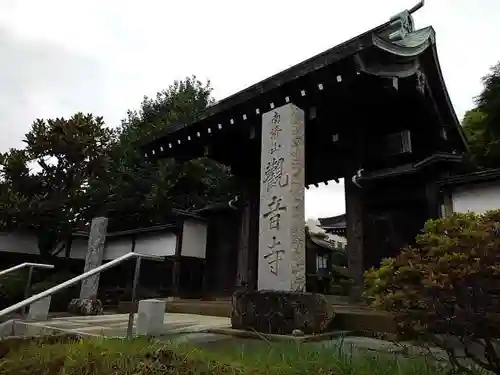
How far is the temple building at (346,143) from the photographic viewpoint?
6.21m

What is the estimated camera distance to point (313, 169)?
35.4 feet

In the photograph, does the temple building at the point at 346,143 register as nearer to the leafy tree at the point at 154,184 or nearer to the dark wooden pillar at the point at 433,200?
the dark wooden pillar at the point at 433,200

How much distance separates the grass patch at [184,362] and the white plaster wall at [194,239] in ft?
32.8

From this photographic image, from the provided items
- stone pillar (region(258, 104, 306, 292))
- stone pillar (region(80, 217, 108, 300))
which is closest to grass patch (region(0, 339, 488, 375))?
stone pillar (region(258, 104, 306, 292))

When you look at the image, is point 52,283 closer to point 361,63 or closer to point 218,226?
point 218,226

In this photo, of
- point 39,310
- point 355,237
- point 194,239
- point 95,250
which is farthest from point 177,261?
point 355,237

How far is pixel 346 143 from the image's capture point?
9352 mm

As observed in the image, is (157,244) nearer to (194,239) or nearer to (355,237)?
(194,239)

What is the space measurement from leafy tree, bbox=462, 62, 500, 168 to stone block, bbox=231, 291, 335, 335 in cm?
856

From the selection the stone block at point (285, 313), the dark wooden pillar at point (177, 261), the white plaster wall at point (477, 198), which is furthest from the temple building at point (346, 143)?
the dark wooden pillar at point (177, 261)

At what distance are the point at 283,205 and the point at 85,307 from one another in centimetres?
854

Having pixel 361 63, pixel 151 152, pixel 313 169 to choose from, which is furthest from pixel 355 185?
pixel 151 152

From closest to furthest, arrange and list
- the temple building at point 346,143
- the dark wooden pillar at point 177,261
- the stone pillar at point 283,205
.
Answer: the stone pillar at point 283,205 < the temple building at point 346,143 < the dark wooden pillar at point 177,261

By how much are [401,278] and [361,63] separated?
446 cm
